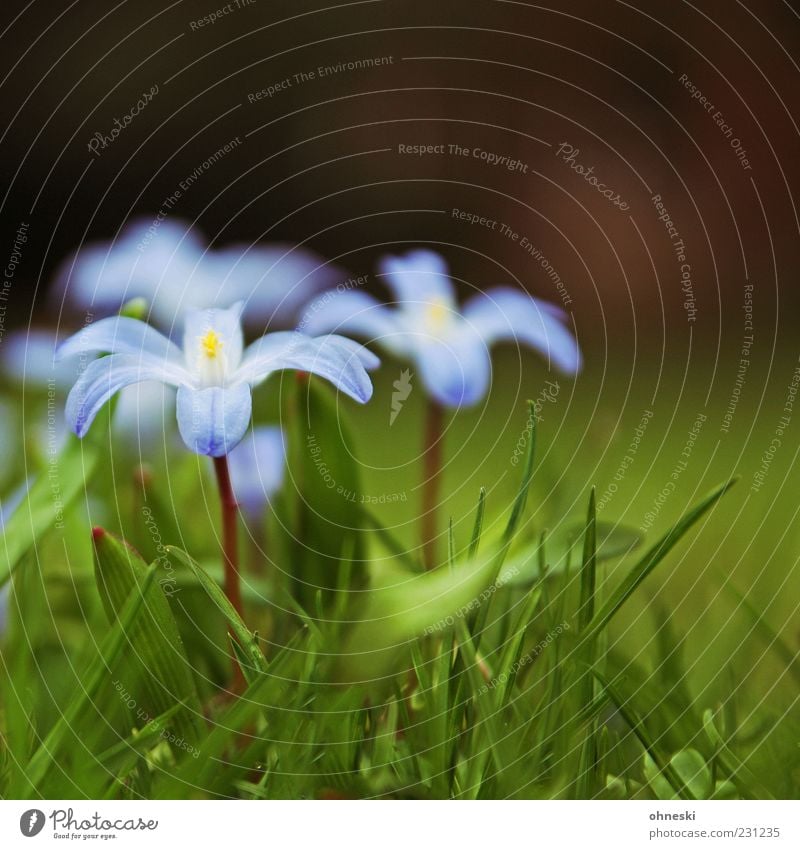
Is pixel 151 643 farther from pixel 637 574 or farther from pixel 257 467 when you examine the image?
pixel 637 574

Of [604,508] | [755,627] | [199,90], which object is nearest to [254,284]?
[199,90]

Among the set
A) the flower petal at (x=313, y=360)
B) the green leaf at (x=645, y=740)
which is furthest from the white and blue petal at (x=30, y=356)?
the green leaf at (x=645, y=740)

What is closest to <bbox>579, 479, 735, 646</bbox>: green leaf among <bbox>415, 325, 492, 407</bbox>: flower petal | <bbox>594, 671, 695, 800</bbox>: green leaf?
<bbox>594, 671, 695, 800</bbox>: green leaf

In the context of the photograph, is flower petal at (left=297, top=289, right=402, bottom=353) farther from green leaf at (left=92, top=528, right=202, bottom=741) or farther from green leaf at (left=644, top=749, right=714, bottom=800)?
green leaf at (left=644, top=749, right=714, bottom=800)

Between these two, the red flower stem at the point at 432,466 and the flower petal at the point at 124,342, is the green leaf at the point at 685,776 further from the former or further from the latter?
the flower petal at the point at 124,342
